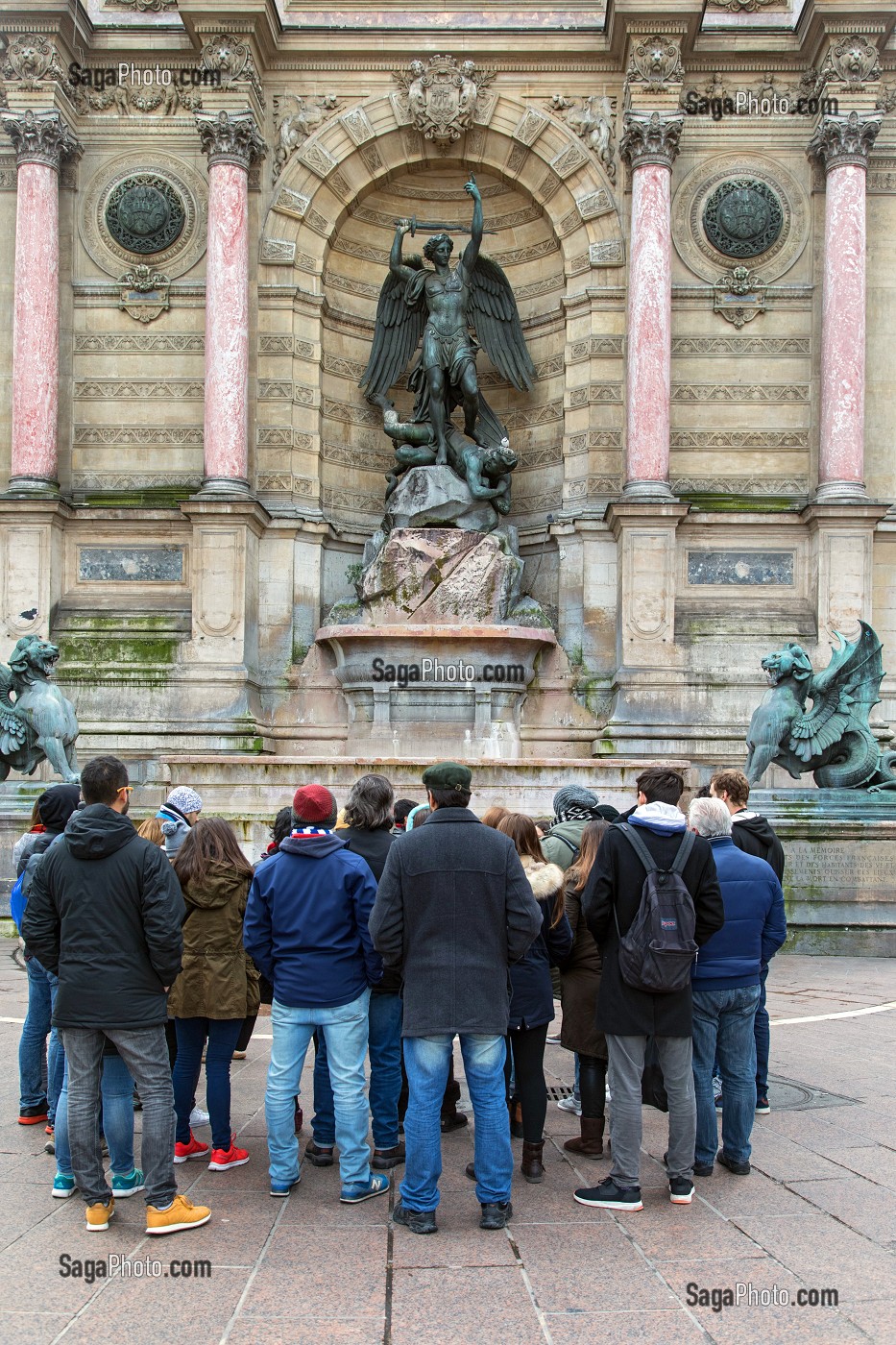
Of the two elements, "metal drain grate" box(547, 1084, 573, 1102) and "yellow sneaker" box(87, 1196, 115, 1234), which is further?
"metal drain grate" box(547, 1084, 573, 1102)

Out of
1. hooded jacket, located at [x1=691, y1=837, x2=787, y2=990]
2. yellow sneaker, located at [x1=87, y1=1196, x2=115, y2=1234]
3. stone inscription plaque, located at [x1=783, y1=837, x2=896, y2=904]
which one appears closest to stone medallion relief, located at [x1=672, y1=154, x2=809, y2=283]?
stone inscription plaque, located at [x1=783, y1=837, x2=896, y2=904]

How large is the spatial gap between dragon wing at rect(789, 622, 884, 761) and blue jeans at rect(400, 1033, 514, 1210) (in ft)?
29.4

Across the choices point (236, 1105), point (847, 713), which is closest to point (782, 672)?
point (847, 713)

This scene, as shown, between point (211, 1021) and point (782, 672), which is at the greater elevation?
point (782, 672)

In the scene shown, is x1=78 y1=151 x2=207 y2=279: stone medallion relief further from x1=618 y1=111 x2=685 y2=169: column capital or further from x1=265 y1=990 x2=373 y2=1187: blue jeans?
x1=265 y1=990 x2=373 y2=1187: blue jeans

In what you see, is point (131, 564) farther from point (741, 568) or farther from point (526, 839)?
point (526, 839)

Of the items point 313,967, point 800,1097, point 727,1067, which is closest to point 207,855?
point 313,967

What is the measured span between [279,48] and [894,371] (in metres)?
10.9

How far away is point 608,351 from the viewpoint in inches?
784

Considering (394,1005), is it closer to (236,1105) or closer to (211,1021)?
(211,1021)

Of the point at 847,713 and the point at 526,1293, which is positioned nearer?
the point at 526,1293

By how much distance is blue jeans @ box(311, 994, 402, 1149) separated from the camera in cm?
589

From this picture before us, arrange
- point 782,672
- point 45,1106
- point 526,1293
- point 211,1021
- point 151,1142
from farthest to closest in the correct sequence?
point 782,672
point 45,1106
point 211,1021
point 151,1142
point 526,1293

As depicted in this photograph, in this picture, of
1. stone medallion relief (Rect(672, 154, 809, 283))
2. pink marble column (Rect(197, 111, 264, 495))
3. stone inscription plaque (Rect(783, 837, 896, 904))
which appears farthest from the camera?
stone medallion relief (Rect(672, 154, 809, 283))
